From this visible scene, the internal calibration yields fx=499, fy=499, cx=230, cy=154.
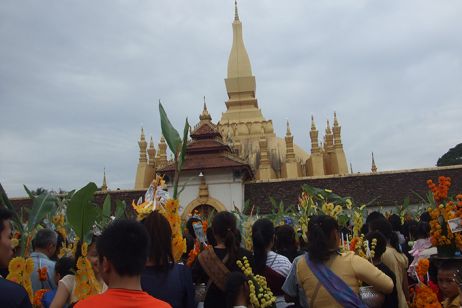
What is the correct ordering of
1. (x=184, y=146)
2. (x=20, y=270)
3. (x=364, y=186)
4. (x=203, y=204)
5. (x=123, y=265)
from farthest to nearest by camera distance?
(x=364, y=186), (x=203, y=204), (x=184, y=146), (x=20, y=270), (x=123, y=265)

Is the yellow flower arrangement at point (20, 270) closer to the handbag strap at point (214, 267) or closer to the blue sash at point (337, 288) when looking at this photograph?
the handbag strap at point (214, 267)

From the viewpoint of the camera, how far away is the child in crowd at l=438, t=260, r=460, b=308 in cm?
358

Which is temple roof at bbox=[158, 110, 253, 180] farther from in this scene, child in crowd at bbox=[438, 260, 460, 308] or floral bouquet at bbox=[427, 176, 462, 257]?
child in crowd at bbox=[438, 260, 460, 308]

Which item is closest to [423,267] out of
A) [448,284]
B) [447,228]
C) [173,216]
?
[448,284]

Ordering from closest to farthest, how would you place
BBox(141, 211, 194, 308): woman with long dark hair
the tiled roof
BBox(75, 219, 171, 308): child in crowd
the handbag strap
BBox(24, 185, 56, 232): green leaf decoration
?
BBox(75, 219, 171, 308): child in crowd, BBox(141, 211, 194, 308): woman with long dark hair, the handbag strap, BBox(24, 185, 56, 232): green leaf decoration, the tiled roof

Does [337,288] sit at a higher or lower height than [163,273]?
lower

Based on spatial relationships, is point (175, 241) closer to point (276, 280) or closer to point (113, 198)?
point (276, 280)

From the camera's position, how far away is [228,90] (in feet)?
115

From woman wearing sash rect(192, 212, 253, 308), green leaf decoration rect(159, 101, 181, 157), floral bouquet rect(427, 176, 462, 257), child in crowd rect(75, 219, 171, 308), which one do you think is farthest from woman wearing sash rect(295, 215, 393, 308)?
green leaf decoration rect(159, 101, 181, 157)

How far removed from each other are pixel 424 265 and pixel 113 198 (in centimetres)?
2051

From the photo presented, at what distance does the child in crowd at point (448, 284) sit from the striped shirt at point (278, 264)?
1.26 m

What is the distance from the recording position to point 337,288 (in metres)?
3.44

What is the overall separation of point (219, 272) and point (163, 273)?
61cm

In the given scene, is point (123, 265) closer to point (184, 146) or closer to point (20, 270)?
point (20, 270)
